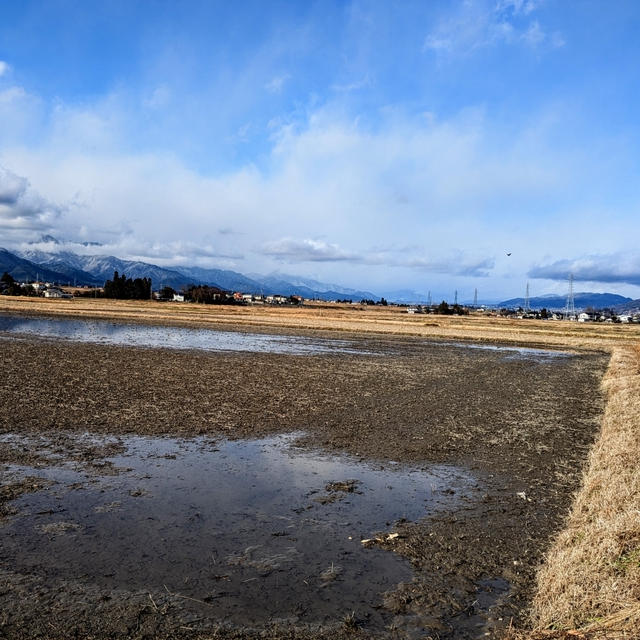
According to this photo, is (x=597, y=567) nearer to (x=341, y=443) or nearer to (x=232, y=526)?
(x=232, y=526)

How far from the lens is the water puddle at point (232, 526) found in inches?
241

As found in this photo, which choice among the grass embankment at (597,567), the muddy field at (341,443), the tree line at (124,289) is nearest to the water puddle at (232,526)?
the muddy field at (341,443)

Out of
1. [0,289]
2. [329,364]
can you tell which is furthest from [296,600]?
[0,289]

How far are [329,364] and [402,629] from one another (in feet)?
81.6

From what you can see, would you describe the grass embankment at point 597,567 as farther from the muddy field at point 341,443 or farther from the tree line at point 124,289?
the tree line at point 124,289

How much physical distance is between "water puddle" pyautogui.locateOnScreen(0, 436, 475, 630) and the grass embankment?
1763mm

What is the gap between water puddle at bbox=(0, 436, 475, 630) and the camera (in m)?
6.12

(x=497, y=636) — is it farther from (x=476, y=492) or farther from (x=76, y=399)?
(x=76, y=399)

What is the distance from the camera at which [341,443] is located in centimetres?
1317

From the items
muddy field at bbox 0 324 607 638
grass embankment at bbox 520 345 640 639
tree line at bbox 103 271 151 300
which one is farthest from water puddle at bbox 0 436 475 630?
tree line at bbox 103 271 151 300

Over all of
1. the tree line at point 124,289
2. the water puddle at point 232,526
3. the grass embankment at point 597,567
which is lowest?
the water puddle at point 232,526

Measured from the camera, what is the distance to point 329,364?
99.8ft

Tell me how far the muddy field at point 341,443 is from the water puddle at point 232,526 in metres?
0.15

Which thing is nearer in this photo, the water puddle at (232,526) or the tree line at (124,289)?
the water puddle at (232,526)
